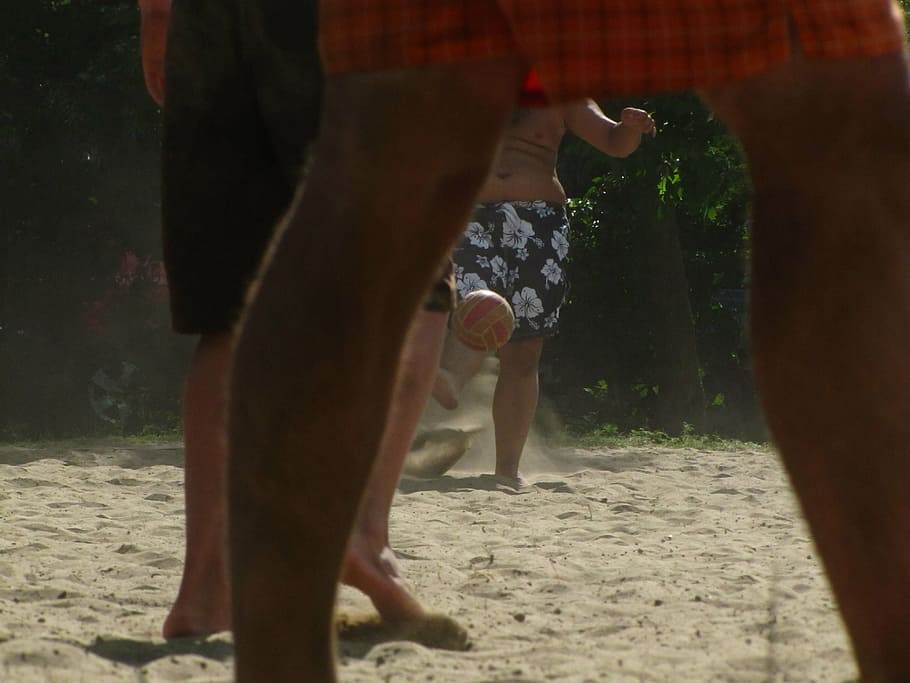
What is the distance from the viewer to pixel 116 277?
10547 millimetres

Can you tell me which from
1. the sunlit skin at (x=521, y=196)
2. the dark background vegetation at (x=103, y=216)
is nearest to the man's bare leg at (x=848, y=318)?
the sunlit skin at (x=521, y=196)

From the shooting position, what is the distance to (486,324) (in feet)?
18.9

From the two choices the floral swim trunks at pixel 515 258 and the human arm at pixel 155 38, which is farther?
the floral swim trunks at pixel 515 258

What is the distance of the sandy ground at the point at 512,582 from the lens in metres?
2.38

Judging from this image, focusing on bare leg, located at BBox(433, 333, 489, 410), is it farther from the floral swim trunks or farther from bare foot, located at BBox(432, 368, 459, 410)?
the floral swim trunks

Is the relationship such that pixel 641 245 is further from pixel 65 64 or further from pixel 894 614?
pixel 894 614

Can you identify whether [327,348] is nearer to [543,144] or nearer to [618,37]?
[618,37]

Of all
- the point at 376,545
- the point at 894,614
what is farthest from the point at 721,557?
the point at 894,614

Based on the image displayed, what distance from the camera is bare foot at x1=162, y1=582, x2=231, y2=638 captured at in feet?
8.63

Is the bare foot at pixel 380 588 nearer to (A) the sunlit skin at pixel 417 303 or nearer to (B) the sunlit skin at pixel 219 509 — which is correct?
(B) the sunlit skin at pixel 219 509

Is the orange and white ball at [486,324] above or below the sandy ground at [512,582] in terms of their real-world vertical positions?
above

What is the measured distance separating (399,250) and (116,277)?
30.7 ft

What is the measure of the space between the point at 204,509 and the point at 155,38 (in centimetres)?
103

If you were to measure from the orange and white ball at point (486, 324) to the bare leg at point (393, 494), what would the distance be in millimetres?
2918
